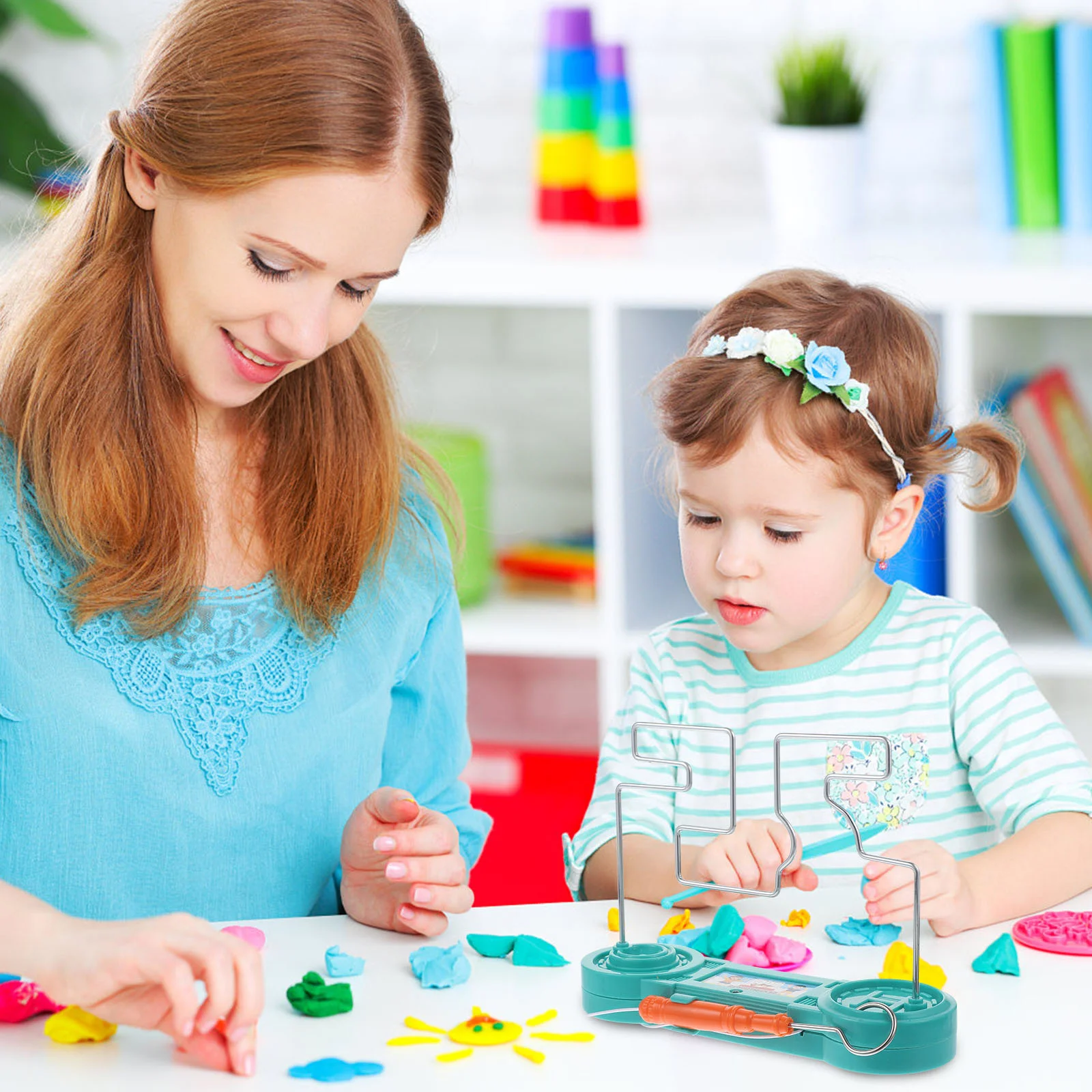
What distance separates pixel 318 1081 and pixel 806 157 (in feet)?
5.83

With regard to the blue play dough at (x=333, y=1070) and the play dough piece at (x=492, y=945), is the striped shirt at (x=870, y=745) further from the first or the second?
the blue play dough at (x=333, y=1070)

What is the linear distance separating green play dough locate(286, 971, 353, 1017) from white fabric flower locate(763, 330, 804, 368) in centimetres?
63

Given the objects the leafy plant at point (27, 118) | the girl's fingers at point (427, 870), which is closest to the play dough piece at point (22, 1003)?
the girl's fingers at point (427, 870)

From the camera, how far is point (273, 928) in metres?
1.13

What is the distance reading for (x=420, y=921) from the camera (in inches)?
43.9

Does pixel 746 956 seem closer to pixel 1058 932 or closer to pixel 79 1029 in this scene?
pixel 1058 932

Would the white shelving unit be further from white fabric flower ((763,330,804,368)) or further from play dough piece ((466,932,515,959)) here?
play dough piece ((466,932,515,959))

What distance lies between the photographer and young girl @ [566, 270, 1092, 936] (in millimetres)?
1306

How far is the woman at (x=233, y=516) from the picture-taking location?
1.16 m

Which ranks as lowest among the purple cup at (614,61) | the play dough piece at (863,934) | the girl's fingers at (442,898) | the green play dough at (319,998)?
the green play dough at (319,998)

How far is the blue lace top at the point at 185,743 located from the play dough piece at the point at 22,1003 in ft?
0.95

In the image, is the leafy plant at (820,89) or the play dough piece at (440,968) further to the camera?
the leafy plant at (820,89)

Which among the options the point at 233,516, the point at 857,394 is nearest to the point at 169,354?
the point at 233,516

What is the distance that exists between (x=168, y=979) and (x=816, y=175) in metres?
1.79
